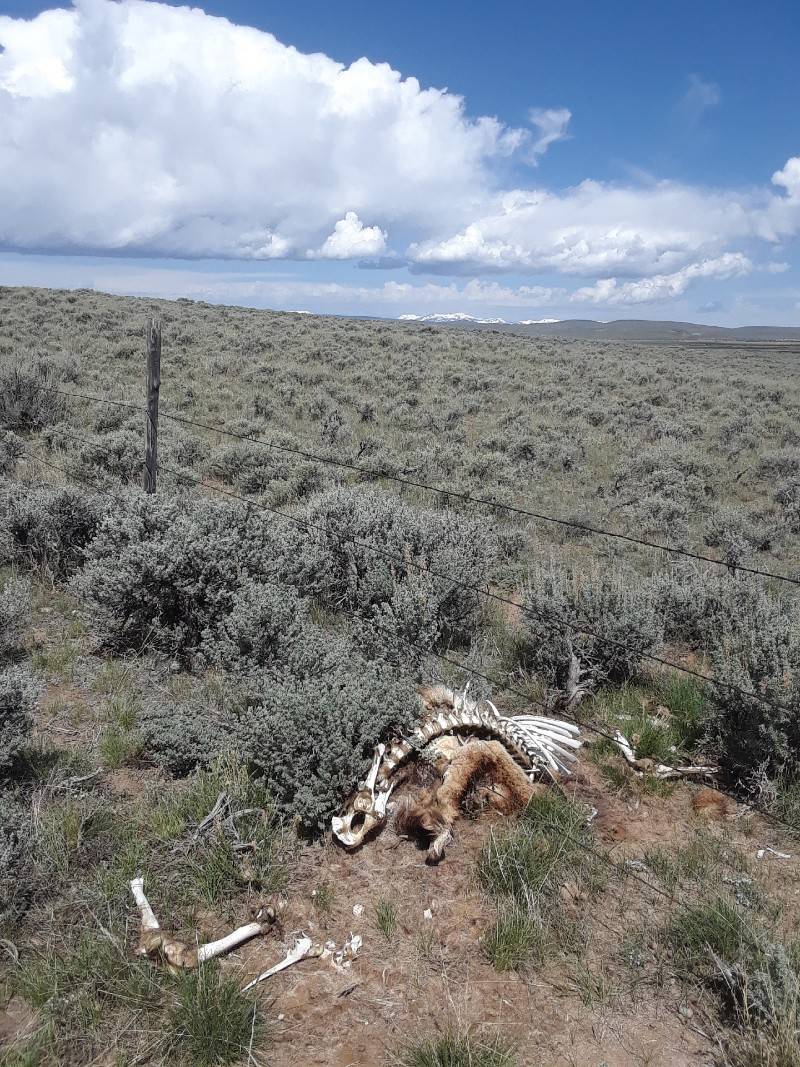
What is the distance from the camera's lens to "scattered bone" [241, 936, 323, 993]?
2859 millimetres

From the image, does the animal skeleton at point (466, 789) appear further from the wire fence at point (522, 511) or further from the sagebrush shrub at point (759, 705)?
the wire fence at point (522, 511)

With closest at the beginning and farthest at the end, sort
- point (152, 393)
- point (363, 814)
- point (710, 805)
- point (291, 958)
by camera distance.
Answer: point (291, 958), point (363, 814), point (710, 805), point (152, 393)

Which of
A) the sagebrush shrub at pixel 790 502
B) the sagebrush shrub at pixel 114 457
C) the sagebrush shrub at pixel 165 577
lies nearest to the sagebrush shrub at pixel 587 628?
the sagebrush shrub at pixel 165 577

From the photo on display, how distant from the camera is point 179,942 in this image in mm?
2969

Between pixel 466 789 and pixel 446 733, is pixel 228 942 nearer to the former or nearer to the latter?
pixel 466 789

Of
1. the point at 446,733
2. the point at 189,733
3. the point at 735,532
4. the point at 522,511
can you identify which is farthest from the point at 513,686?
the point at 735,532

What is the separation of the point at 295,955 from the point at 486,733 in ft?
5.62

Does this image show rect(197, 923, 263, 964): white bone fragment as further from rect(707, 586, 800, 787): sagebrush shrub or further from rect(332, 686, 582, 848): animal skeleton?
rect(707, 586, 800, 787): sagebrush shrub

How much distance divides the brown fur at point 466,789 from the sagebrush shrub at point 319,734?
392 millimetres

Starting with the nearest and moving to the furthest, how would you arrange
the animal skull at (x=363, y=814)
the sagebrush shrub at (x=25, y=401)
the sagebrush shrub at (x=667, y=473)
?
1. the animal skull at (x=363, y=814)
2. the sagebrush shrub at (x=667, y=473)
3. the sagebrush shrub at (x=25, y=401)

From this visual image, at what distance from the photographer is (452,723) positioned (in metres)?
4.12

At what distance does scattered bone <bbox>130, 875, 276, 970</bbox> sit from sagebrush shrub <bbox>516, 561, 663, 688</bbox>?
10.7ft

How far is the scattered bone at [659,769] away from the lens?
4.37 m

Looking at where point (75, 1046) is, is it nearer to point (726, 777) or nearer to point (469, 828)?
point (469, 828)
